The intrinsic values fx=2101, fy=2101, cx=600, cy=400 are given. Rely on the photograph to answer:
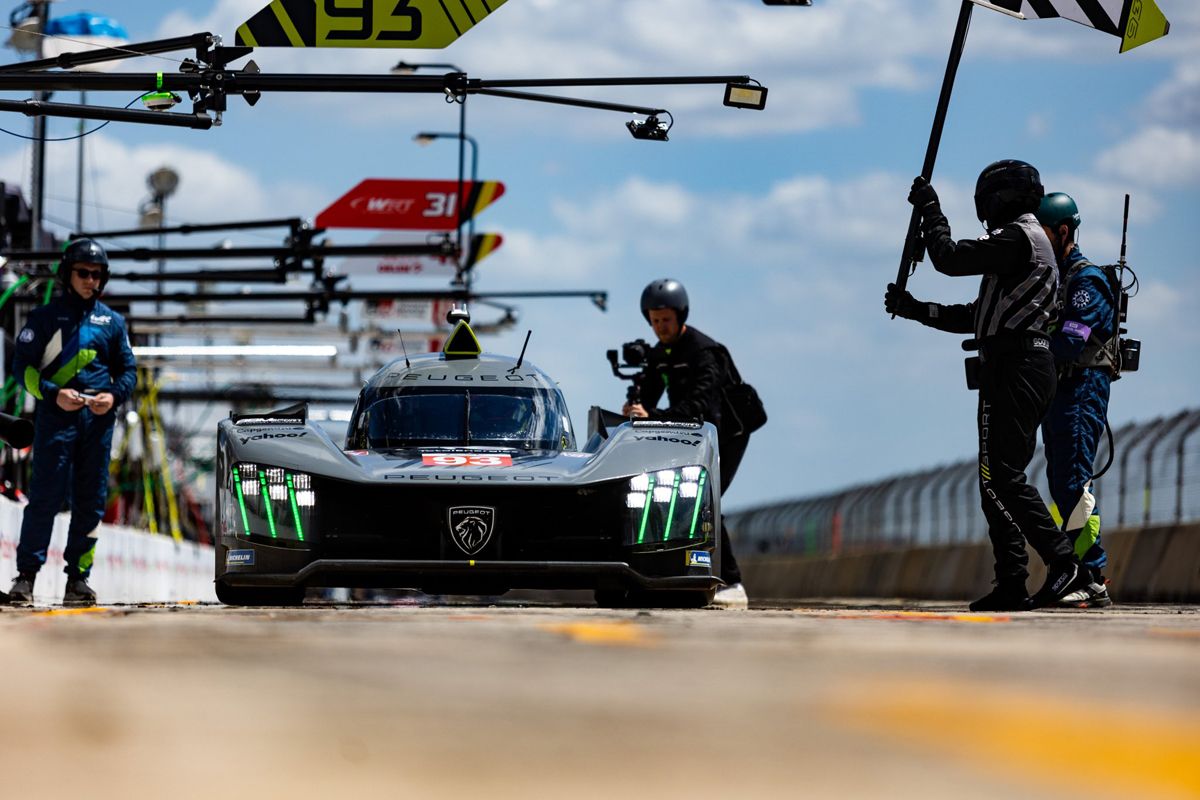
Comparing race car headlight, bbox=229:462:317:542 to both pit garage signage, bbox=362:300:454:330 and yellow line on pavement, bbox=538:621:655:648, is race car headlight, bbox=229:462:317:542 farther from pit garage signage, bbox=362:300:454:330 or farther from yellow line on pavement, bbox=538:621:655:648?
pit garage signage, bbox=362:300:454:330

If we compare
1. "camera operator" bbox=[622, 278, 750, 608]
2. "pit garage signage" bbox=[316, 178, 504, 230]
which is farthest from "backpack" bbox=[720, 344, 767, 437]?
"pit garage signage" bbox=[316, 178, 504, 230]

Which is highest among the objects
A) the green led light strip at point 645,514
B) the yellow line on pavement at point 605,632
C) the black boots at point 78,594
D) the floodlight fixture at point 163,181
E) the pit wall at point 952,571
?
the floodlight fixture at point 163,181

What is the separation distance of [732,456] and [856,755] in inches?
354

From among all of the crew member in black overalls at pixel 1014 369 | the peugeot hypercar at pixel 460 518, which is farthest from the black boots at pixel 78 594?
the crew member in black overalls at pixel 1014 369

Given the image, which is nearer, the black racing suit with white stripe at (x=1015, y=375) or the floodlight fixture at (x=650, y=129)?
the black racing suit with white stripe at (x=1015, y=375)

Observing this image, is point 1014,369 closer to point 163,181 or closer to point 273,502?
point 273,502

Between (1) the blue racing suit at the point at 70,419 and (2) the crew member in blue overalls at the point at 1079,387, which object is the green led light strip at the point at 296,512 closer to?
(1) the blue racing suit at the point at 70,419

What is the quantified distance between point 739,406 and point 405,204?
17.2 metres

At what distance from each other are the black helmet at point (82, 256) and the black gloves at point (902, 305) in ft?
15.0

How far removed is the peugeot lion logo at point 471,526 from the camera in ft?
30.5

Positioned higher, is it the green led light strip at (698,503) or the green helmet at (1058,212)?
the green helmet at (1058,212)

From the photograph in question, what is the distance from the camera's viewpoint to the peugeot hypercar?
30.5 ft

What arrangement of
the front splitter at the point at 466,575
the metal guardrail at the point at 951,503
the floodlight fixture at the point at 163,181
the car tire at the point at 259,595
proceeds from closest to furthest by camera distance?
the front splitter at the point at 466,575, the car tire at the point at 259,595, the metal guardrail at the point at 951,503, the floodlight fixture at the point at 163,181

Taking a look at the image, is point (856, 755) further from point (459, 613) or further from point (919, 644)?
point (459, 613)
